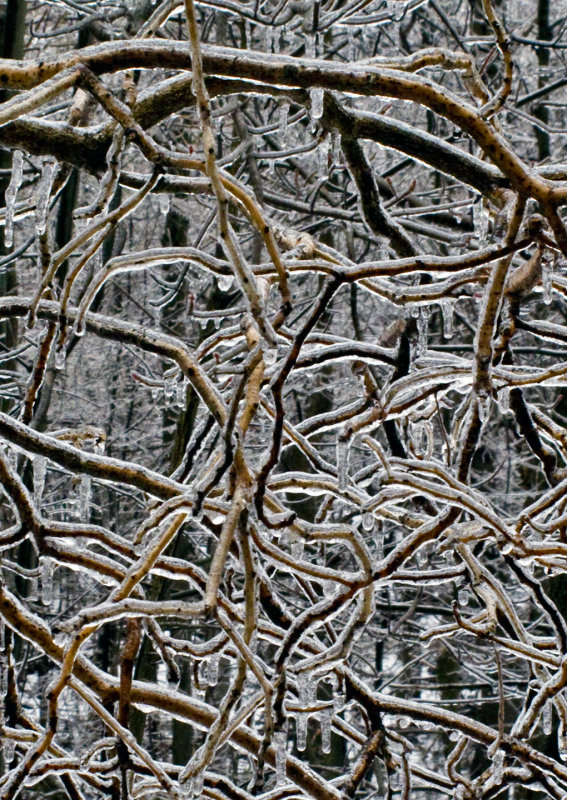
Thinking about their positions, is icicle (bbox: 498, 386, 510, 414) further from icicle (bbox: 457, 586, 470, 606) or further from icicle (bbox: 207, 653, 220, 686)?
icicle (bbox: 207, 653, 220, 686)

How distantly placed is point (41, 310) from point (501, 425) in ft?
26.1

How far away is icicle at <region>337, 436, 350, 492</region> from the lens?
2.04 metres

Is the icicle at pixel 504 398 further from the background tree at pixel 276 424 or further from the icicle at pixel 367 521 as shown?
the icicle at pixel 367 521

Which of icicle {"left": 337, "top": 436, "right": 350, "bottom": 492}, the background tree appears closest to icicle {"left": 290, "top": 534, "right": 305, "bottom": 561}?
the background tree

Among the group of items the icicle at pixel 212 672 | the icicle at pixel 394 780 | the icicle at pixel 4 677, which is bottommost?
the icicle at pixel 394 780

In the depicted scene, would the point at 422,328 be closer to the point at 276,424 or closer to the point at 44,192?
the point at 276,424

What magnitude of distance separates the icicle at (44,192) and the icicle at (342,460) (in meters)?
0.78

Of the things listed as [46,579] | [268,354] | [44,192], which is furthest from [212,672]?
[44,192]

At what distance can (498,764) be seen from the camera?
96.0 inches

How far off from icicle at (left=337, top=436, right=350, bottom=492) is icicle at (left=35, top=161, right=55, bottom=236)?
78 cm

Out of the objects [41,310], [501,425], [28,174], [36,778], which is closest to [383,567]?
[41,310]

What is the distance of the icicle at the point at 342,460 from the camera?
2.04m

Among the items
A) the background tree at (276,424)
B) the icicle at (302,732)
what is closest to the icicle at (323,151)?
the background tree at (276,424)

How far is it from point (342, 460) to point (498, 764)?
100cm
